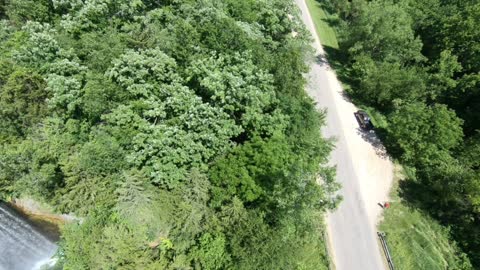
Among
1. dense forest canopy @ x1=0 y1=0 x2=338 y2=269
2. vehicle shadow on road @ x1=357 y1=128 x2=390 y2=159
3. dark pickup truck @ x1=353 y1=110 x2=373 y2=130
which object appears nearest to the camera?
dense forest canopy @ x1=0 y1=0 x2=338 y2=269

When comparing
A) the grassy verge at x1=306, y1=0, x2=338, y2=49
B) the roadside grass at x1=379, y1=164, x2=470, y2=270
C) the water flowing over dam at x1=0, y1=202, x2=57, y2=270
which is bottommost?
the water flowing over dam at x1=0, y1=202, x2=57, y2=270

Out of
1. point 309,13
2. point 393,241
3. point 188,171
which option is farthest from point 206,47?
point 309,13

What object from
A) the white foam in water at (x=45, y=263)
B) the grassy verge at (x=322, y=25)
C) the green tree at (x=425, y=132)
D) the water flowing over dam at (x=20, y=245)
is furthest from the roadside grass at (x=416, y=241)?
the water flowing over dam at (x=20, y=245)

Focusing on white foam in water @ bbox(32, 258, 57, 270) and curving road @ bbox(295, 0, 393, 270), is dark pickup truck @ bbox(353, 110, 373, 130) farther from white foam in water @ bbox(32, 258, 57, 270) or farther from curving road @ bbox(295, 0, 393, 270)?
white foam in water @ bbox(32, 258, 57, 270)

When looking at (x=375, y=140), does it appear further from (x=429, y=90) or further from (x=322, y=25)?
(x=322, y=25)

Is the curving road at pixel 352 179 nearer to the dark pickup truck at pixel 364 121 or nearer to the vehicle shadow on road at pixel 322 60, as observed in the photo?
the dark pickup truck at pixel 364 121

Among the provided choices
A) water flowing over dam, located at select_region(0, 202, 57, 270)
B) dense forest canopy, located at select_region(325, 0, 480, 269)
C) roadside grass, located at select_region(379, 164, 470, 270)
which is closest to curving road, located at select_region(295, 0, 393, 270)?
roadside grass, located at select_region(379, 164, 470, 270)
